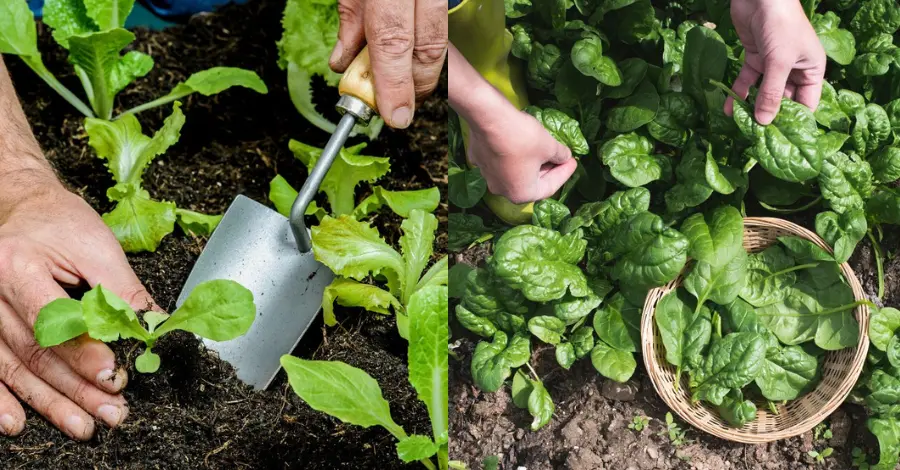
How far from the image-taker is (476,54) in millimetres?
988

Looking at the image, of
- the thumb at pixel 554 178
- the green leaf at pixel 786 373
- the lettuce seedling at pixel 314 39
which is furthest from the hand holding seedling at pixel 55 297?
the green leaf at pixel 786 373

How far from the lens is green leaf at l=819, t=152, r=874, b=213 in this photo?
99 cm

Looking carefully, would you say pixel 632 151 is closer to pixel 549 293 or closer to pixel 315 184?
pixel 549 293

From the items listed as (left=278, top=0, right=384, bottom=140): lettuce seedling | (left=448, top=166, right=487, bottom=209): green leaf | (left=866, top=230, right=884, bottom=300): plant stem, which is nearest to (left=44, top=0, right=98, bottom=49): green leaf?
(left=278, top=0, right=384, bottom=140): lettuce seedling

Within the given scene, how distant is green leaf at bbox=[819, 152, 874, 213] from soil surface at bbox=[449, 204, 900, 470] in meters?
0.04

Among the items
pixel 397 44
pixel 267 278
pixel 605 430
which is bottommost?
pixel 605 430

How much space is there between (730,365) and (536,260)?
25 cm

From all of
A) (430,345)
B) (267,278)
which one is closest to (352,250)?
(267,278)

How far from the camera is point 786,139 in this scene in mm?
937

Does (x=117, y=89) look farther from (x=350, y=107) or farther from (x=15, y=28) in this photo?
(x=350, y=107)

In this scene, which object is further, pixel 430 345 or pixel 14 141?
pixel 14 141

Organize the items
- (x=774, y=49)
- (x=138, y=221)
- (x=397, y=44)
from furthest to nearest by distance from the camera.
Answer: (x=138, y=221) < (x=397, y=44) < (x=774, y=49)

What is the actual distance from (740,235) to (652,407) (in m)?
0.24

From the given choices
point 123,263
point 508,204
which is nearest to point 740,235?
point 508,204
